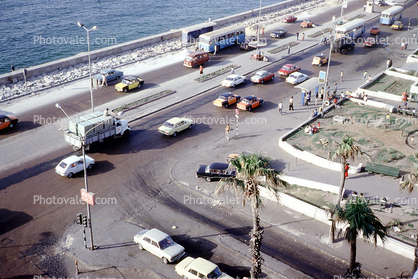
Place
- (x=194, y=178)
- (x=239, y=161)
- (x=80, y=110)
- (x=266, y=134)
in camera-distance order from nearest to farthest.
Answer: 1. (x=239, y=161)
2. (x=194, y=178)
3. (x=266, y=134)
4. (x=80, y=110)

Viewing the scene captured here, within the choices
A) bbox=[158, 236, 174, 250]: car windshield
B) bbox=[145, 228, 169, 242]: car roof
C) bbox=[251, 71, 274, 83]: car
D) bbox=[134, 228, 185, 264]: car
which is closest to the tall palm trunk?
bbox=[134, 228, 185, 264]: car

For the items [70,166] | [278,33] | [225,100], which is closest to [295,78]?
[225,100]

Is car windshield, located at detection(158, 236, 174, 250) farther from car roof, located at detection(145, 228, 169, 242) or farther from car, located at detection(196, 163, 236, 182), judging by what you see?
car, located at detection(196, 163, 236, 182)

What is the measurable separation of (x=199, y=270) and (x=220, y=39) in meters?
50.8

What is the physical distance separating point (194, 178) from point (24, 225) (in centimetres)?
1400

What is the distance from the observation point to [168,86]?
182 ft

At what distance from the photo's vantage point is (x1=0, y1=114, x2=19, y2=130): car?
4216 cm

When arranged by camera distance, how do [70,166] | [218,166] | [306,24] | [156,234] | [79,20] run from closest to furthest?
1. [156,234]
2. [70,166]
3. [218,166]
4. [306,24]
5. [79,20]

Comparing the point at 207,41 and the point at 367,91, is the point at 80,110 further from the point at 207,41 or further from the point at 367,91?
the point at 367,91

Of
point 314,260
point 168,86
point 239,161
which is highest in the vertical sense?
point 239,161

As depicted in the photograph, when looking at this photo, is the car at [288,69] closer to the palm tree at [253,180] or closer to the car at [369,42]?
the car at [369,42]

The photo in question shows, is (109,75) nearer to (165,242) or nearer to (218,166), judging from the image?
(218,166)

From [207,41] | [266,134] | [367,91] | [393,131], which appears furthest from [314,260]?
[207,41]

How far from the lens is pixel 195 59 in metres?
61.8
